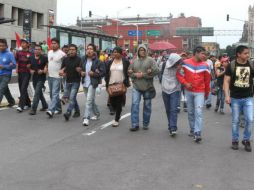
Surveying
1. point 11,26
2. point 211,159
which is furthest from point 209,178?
point 11,26

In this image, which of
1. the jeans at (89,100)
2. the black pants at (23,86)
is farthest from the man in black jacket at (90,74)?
the black pants at (23,86)

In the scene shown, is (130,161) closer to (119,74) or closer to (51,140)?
(51,140)

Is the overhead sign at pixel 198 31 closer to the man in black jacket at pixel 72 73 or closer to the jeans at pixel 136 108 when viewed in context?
the man in black jacket at pixel 72 73

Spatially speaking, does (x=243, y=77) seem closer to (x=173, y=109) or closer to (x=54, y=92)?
(x=173, y=109)

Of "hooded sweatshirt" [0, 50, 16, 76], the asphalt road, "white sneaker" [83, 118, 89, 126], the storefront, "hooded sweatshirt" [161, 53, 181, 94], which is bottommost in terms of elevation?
the asphalt road

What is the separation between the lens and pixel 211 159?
6.60m

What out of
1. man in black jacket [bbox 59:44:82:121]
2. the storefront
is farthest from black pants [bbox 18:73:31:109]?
the storefront

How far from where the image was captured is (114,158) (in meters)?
6.51

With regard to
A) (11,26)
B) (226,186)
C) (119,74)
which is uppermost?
(11,26)

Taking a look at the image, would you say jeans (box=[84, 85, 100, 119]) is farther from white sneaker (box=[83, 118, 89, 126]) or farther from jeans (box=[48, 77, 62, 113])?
jeans (box=[48, 77, 62, 113])

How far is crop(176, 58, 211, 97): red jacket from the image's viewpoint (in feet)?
25.7

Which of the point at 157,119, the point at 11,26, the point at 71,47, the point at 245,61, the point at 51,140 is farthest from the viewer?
the point at 11,26

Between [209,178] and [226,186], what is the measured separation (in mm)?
346

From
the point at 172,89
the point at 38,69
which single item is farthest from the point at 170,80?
the point at 38,69
